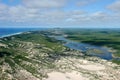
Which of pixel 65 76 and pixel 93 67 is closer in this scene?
pixel 65 76

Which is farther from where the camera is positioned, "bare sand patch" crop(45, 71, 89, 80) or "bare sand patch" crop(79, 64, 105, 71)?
"bare sand patch" crop(79, 64, 105, 71)

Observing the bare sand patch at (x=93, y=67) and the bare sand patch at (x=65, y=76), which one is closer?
the bare sand patch at (x=65, y=76)

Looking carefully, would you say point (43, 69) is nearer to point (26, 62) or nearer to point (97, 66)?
Answer: point (26, 62)

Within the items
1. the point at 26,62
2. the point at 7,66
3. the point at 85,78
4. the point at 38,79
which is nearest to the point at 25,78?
the point at 38,79

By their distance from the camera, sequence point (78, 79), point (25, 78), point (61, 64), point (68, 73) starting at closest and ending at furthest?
point (25, 78)
point (78, 79)
point (68, 73)
point (61, 64)

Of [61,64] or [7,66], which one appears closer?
[7,66]

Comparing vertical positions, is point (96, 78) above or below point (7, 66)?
below

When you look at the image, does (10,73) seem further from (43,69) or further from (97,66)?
(97,66)

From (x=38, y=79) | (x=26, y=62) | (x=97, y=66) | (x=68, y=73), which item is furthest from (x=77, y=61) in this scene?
(x=38, y=79)

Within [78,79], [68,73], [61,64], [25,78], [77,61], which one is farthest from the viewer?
[77,61]
